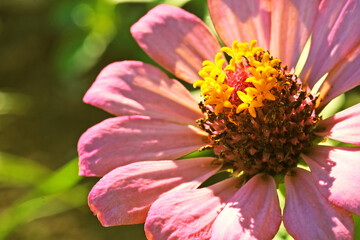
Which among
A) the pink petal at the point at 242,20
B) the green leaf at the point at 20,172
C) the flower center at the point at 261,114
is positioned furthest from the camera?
the green leaf at the point at 20,172

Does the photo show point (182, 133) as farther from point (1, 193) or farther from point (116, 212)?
point (1, 193)


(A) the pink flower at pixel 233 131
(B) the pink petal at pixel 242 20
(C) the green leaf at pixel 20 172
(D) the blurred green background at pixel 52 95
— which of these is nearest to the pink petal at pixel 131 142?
(A) the pink flower at pixel 233 131

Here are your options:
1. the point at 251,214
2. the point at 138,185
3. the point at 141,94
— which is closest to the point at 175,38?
the point at 141,94

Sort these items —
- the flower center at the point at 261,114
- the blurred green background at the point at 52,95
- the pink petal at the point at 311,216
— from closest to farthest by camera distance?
1. the pink petal at the point at 311,216
2. the flower center at the point at 261,114
3. the blurred green background at the point at 52,95

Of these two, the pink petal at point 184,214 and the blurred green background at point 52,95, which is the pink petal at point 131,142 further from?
the blurred green background at point 52,95

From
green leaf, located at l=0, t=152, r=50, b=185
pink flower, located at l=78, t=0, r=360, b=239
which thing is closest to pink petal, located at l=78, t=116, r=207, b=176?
pink flower, located at l=78, t=0, r=360, b=239

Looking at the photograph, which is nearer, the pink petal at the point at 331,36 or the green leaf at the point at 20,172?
the pink petal at the point at 331,36

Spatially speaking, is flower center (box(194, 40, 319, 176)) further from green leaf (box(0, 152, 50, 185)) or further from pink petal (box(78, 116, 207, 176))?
green leaf (box(0, 152, 50, 185))

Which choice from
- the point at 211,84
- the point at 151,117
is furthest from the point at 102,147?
the point at 211,84
